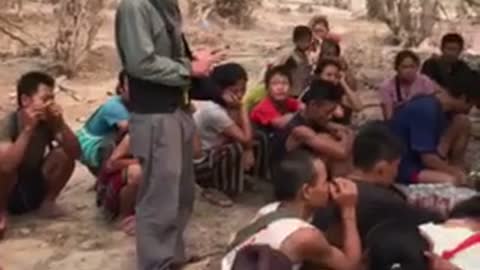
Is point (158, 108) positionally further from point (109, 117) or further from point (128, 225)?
point (109, 117)

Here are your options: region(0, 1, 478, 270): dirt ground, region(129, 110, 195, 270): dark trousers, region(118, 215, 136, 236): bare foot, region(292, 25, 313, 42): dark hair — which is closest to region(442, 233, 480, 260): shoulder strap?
region(129, 110, 195, 270): dark trousers

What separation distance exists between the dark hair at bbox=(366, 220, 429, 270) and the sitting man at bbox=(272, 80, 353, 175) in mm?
2540

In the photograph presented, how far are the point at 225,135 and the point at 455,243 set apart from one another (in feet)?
8.93

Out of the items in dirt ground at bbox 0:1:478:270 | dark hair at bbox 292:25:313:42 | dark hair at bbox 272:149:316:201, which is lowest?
dirt ground at bbox 0:1:478:270

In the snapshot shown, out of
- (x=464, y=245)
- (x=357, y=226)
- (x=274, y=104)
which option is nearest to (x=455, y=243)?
(x=464, y=245)

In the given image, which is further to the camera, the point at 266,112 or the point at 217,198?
the point at 266,112

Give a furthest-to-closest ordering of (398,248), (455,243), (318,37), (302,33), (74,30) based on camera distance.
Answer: (74,30)
(318,37)
(302,33)
(455,243)
(398,248)

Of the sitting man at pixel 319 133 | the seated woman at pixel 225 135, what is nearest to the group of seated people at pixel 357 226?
the sitting man at pixel 319 133

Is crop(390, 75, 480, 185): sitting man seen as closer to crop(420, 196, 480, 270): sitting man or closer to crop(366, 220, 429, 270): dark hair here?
crop(420, 196, 480, 270): sitting man

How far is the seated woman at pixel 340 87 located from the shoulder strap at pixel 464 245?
3.07 metres

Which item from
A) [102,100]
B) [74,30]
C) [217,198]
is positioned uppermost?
[74,30]

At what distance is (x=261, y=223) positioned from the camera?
4.38 meters

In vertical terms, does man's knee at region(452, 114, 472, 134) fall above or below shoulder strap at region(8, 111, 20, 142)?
below

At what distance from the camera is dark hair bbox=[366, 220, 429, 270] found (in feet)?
12.4
